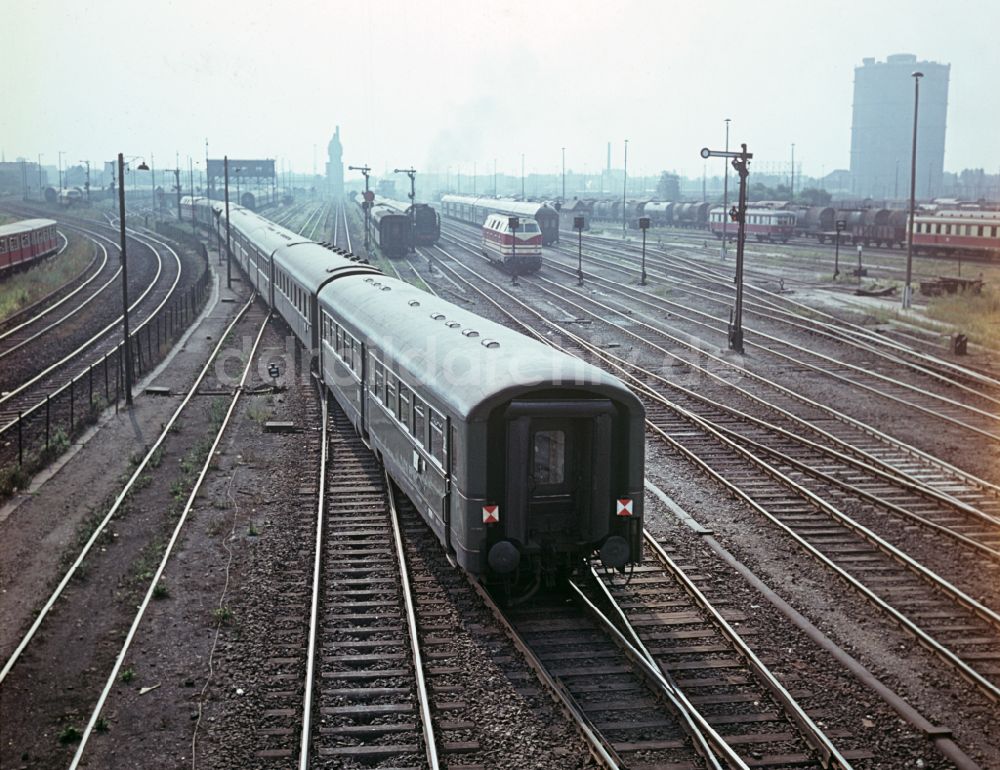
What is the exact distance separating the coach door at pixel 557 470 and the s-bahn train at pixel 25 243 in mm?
44082

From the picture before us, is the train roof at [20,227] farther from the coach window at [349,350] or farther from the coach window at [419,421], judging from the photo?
the coach window at [419,421]

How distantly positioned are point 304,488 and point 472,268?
42156mm

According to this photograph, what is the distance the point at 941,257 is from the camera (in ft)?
209

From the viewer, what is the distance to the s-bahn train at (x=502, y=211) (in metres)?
69.1

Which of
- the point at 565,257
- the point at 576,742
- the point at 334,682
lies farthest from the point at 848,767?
the point at 565,257

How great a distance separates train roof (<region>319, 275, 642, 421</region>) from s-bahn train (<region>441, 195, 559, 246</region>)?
3832 cm

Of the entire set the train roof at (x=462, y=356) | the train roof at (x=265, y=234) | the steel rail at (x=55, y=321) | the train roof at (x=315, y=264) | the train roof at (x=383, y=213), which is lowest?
the steel rail at (x=55, y=321)

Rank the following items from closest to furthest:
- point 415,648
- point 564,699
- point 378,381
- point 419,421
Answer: point 564,699, point 415,648, point 419,421, point 378,381

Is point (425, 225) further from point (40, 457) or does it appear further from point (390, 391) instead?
point (390, 391)

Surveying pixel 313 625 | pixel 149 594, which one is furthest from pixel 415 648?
pixel 149 594

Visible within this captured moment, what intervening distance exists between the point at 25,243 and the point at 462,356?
46.8 m

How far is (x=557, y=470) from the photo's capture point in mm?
11992

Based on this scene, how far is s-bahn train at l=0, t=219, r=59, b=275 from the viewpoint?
49.5 meters

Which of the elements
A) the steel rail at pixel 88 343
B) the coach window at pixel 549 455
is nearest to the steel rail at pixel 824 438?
the coach window at pixel 549 455
